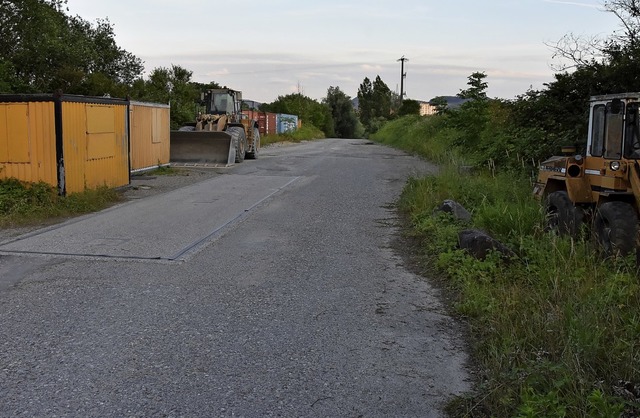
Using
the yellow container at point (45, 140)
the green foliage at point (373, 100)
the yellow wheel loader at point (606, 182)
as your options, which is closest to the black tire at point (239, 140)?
the yellow container at point (45, 140)

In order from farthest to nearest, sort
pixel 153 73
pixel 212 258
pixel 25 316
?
pixel 153 73 → pixel 212 258 → pixel 25 316

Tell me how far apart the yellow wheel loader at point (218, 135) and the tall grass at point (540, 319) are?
576 inches

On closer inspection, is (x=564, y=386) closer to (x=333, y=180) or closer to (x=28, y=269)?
(x=28, y=269)

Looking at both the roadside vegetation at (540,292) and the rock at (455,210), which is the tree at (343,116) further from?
the rock at (455,210)

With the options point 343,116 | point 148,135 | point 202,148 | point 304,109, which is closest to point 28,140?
point 148,135

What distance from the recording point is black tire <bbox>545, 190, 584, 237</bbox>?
837 cm

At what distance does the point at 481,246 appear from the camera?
7621 mm

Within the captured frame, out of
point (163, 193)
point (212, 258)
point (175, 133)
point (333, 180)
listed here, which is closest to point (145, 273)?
point (212, 258)

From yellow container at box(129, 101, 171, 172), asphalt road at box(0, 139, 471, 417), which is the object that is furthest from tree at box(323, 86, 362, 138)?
asphalt road at box(0, 139, 471, 417)

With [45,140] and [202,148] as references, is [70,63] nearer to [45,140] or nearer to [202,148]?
[202,148]

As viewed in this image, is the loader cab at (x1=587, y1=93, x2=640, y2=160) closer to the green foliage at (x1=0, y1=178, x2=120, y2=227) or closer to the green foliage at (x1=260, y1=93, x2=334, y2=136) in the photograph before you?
the green foliage at (x1=0, y1=178, x2=120, y2=227)

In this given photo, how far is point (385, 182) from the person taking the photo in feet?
60.4

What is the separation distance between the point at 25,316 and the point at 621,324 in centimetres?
521

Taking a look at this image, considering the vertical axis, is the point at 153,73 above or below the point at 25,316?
above
